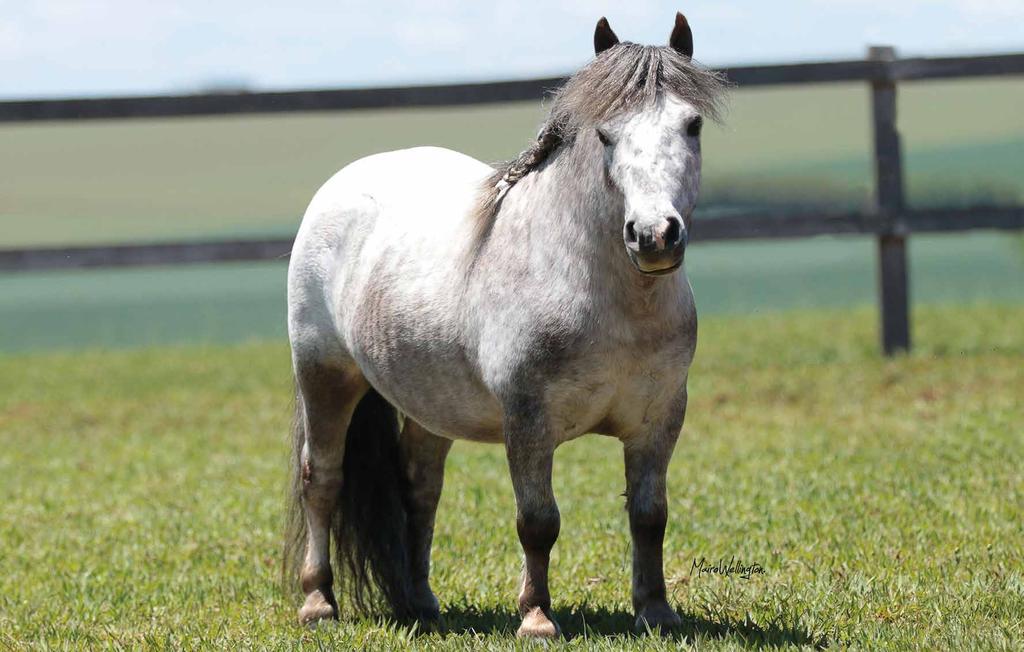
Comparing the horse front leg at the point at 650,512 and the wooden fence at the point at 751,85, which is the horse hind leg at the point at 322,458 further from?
the wooden fence at the point at 751,85

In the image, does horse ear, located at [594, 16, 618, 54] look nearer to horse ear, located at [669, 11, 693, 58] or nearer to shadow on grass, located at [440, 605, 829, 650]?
horse ear, located at [669, 11, 693, 58]

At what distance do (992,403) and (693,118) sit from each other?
5.68 m

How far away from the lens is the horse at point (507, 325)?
11.9 feet

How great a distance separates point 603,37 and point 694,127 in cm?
51

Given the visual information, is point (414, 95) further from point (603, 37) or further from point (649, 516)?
point (649, 516)

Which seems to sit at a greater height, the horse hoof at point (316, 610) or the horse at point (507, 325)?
the horse at point (507, 325)

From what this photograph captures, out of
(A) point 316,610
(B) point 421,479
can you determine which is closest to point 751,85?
(B) point 421,479

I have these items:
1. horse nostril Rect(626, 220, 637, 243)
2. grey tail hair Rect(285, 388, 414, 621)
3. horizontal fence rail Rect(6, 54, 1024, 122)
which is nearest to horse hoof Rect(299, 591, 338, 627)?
grey tail hair Rect(285, 388, 414, 621)

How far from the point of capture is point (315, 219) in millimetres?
4781

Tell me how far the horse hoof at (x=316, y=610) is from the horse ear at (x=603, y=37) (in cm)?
208

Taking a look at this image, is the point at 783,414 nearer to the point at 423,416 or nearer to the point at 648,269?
the point at 423,416

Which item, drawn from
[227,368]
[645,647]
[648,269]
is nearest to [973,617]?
[645,647]

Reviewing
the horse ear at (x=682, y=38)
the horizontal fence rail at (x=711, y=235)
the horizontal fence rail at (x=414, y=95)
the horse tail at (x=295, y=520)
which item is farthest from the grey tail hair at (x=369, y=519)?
the horizontal fence rail at (x=414, y=95)

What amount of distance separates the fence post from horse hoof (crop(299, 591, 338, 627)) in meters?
6.31
